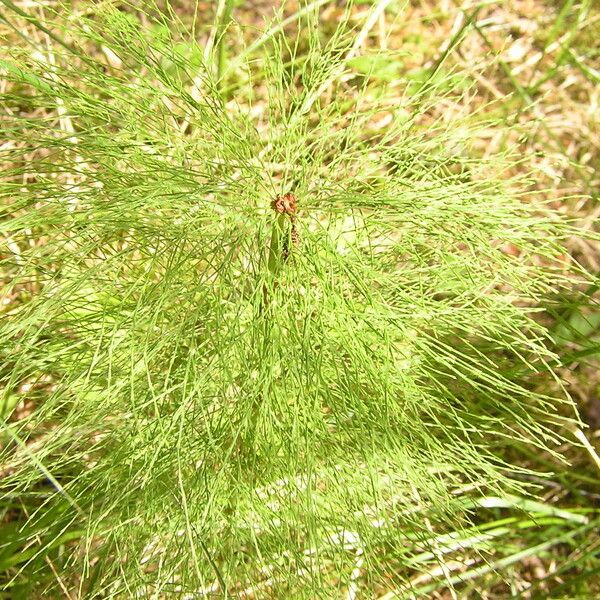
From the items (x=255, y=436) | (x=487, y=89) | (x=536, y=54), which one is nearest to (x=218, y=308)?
(x=255, y=436)

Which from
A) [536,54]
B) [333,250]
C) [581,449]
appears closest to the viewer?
[333,250]

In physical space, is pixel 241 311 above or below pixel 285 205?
below

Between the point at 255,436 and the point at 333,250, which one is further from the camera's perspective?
the point at 255,436

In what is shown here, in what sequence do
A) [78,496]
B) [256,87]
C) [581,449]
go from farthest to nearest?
[256,87]
[581,449]
[78,496]

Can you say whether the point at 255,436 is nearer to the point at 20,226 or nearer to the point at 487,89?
the point at 20,226

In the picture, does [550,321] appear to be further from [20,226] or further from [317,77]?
[20,226]

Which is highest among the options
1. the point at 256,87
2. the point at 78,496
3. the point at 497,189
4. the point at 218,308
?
the point at 256,87

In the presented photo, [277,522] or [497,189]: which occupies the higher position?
[497,189]
